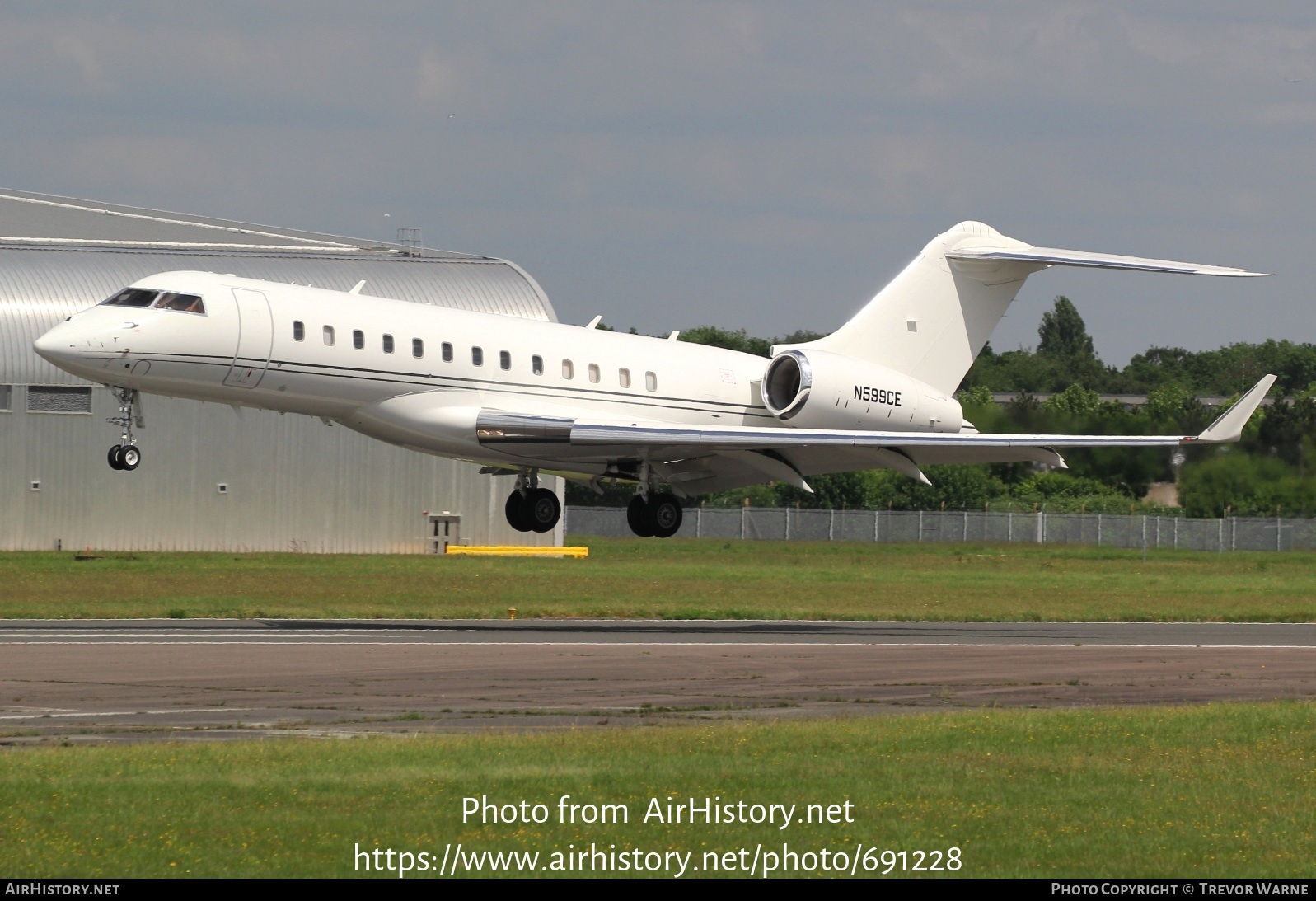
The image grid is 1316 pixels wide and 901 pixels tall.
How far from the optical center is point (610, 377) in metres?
28.1

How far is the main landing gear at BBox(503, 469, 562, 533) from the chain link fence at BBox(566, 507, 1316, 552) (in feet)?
97.1

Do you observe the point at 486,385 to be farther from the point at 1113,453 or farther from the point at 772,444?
the point at 1113,453

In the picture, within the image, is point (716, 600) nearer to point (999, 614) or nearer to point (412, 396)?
point (999, 614)

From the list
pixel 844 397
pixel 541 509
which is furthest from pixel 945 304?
pixel 541 509

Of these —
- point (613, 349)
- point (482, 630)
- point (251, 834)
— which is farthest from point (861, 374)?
point (251, 834)

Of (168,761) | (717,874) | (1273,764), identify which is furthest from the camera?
(1273,764)

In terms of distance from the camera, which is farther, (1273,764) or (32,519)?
(32,519)

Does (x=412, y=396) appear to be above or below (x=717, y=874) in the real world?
above

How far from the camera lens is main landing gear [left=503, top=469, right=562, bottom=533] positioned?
2955 cm

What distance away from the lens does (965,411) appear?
132 feet

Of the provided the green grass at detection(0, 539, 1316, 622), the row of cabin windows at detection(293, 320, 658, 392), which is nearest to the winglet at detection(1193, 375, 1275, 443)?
the green grass at detection(0, 539, 1316, 622)

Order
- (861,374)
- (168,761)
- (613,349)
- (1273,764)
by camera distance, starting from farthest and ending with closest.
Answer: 1. (861,374)
2. (613,349)
3. (1273,764)
4. (168,761)

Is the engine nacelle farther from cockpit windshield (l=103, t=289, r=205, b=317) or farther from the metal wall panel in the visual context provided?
the metal wall panel

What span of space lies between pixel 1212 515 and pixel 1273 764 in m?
33.9
